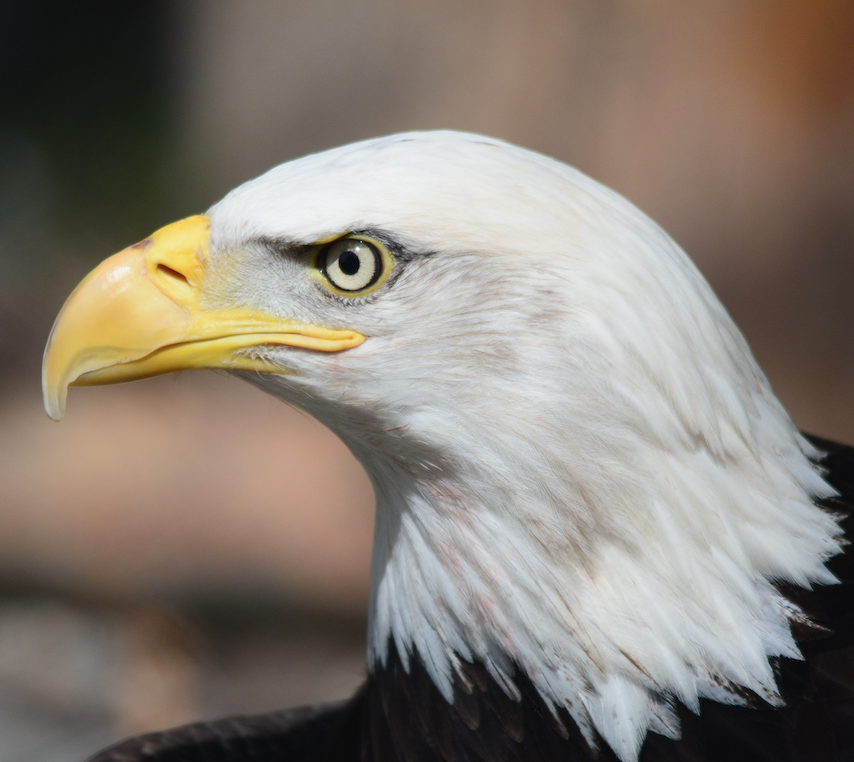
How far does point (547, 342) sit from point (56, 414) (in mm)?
827

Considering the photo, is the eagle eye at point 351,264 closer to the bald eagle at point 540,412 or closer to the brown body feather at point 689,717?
the bald eagle at point 540,412

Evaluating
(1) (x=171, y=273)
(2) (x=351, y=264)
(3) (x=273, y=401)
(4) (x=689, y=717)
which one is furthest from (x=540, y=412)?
(3) (x=273, y=401)

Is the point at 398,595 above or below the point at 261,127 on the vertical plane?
below

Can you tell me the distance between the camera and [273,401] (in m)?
4.28

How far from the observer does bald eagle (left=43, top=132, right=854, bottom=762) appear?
3.93 feet

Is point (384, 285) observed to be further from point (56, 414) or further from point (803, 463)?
point (803, 463)

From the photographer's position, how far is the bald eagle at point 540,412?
1.20 m

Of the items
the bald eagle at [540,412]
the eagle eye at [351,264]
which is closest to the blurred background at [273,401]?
the bald eagle at [540,412]

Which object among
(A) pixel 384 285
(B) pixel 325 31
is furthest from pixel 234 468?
(A) pixel 384 285

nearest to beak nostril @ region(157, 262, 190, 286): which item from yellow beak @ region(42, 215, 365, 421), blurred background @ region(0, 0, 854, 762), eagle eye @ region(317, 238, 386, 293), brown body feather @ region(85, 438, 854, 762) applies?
yellow beak @ region(42, 215, 365, 421)

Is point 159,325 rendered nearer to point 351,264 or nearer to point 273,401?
point 351,264

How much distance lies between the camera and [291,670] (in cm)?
405

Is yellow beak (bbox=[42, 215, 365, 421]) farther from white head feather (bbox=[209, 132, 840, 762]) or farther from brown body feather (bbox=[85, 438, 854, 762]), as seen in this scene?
brown body feather (bbox=[85, 438, 854, 762])

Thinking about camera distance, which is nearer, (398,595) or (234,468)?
(398,595)
